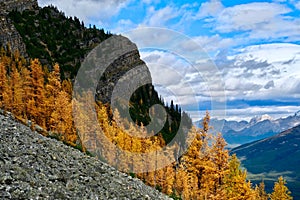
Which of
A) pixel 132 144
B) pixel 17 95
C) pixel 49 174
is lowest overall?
pixel 49 174

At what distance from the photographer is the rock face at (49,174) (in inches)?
973

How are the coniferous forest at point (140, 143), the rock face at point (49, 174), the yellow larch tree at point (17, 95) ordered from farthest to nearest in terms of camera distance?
the yellow larch tree at point (17, 95) → the coniferous forest at point (140, 143) → the rock face at point (49, 174)

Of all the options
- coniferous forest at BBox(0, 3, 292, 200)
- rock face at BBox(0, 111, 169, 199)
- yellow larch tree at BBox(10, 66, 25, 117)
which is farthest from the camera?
yellow larch tree at BBox(10, 66, 25, 117)

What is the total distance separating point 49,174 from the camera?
2841 cm

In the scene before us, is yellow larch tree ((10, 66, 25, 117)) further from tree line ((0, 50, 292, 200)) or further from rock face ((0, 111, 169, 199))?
rock face ((0, 111, 169, 199))

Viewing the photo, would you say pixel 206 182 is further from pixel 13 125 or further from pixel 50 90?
pixel 50 90

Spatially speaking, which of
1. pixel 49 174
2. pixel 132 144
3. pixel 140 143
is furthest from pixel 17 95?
pixel 49 174

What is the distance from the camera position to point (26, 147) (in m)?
32.5

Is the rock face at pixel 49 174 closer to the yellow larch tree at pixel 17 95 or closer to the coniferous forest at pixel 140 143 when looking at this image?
the coniferous forest at pixel 140 143

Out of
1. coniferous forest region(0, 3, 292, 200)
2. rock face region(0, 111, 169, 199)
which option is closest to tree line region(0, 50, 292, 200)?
coniferous forest region(0, 3, 292, 200)

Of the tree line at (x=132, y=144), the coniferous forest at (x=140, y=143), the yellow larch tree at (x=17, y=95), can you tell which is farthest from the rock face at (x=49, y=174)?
the yellow larch tree at (x=17, y=95)

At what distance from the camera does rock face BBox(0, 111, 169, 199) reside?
81.1 ft

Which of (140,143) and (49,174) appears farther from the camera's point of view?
(140,143)

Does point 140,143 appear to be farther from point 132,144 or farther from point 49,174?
point 49,174
